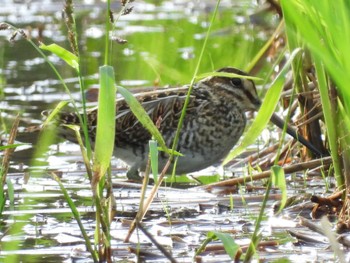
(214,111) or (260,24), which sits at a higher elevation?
(260,24)

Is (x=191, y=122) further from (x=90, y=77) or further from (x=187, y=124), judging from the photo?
(x=90, y=77)

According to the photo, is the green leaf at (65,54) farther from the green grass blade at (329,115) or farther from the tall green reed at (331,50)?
the green grass blade at (329,115)

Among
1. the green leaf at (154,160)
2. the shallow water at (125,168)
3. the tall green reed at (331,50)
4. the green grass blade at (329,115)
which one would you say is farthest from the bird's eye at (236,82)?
the green leaf at (154,160)

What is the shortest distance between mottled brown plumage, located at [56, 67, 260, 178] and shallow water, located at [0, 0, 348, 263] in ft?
0.61

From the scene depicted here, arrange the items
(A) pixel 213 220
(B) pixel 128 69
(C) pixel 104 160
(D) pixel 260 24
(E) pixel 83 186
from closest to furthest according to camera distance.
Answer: (C) pixel 104 160 < (A) pixel 213 220 < (E) pixel 83 186 < (B) pixel 128 69 < (D) pixel 260 24

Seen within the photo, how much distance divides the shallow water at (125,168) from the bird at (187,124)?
0.18 metres

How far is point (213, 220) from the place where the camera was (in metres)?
5.14

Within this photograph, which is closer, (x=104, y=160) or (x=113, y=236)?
(x=104, y=160)

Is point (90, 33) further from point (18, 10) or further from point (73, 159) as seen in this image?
point (73, 159)

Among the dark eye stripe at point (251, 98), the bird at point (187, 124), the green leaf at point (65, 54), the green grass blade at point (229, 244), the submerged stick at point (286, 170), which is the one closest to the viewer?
the green grass blade at point (229, 244)

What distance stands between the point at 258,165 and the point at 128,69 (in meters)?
3.80

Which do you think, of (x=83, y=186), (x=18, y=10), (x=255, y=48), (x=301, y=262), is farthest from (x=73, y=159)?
(x=18, y=10)

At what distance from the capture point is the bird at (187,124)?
6.45 metres

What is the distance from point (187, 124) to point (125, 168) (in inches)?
20.8
